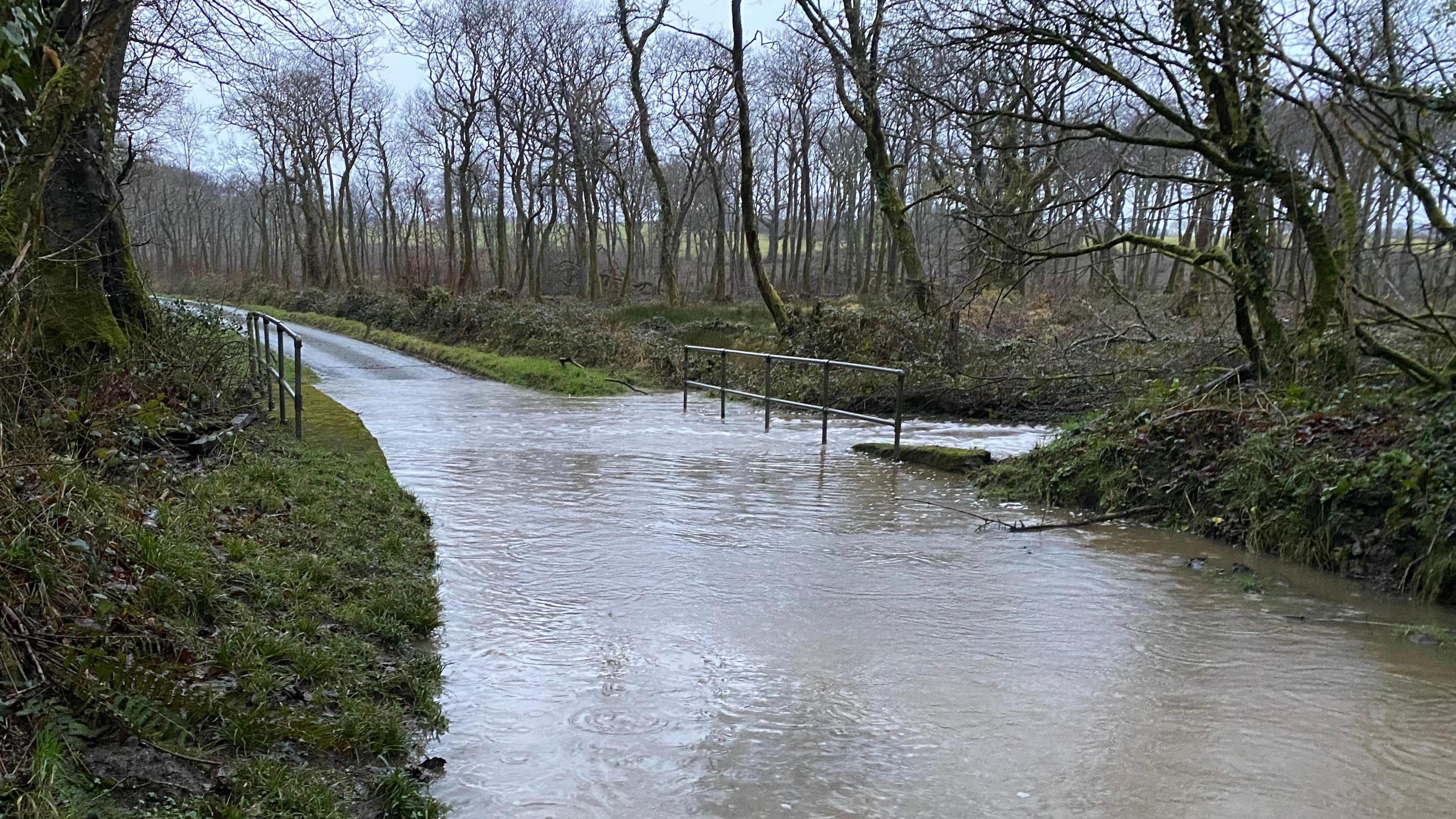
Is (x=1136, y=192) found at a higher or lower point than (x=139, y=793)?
higher

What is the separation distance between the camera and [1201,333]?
41.9ft

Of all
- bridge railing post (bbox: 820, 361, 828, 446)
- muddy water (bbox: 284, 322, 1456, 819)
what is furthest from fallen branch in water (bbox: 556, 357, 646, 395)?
muddy water (bbox: 284, 322, 1456, 819)

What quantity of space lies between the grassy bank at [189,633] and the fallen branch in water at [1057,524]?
4471 millimetres

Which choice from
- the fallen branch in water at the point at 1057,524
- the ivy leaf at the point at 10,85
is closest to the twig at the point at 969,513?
the fallen branch in water at the point at 1057,524

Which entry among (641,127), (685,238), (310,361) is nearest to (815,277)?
(685,238)

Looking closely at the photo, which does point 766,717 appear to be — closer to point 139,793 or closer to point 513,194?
point 139,793

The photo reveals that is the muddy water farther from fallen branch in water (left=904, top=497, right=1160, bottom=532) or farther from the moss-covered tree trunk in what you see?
the moss-covered tree trunk

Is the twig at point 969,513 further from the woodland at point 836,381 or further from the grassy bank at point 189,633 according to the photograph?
the grassy bank at point 189,633

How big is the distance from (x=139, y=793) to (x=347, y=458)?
19.0ft

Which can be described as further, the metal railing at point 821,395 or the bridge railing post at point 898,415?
the metal railing at point 821,395

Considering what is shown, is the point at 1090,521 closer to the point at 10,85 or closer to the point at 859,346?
the point at 10,85

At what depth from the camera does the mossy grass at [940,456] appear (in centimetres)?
1040

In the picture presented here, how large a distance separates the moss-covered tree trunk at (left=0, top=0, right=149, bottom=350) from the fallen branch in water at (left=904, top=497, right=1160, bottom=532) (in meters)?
6.46

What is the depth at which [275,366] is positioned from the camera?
12375 mm
